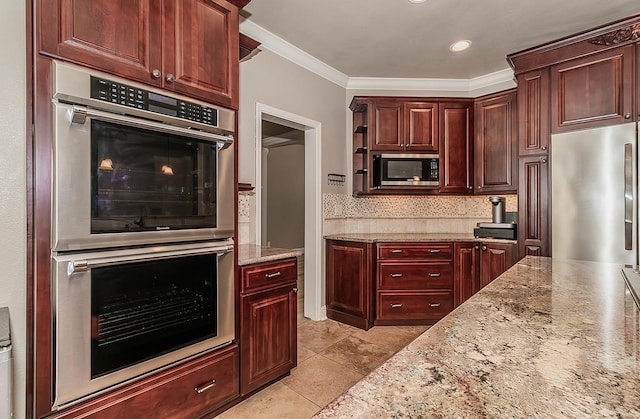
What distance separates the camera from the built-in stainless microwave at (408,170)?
3.48m

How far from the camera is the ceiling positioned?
2.39 meters

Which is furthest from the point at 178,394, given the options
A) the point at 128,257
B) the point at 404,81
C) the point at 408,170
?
the point at 404,81

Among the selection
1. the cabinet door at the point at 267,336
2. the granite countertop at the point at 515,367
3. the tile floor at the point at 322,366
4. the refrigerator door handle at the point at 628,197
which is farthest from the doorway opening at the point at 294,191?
the refrigerator door handle at the point at 628,197

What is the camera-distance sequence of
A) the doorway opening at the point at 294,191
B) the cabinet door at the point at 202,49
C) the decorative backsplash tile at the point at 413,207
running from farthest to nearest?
the decorative backsplash tile at the point at 413,207, the doorway opening at the point at 294,191, the cabinet door at the point at 202,49

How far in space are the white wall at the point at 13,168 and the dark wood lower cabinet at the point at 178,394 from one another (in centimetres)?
37

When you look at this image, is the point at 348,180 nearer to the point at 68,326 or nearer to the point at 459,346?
the point at 68,326

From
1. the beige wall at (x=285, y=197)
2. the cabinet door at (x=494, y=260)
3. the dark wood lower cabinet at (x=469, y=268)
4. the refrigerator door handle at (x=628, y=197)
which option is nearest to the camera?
the refrigerator door handle at (x=628, y=197)

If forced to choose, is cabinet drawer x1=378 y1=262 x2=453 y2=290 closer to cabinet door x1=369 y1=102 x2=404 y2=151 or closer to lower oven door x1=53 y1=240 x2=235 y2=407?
cabinet door x1=369 y1=102 x2=404 y2=151

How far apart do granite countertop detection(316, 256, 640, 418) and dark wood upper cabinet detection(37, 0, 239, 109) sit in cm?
162

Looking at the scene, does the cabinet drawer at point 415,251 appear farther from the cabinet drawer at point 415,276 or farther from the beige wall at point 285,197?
the beige wall at point 285,197

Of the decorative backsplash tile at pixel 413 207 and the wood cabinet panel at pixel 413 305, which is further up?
the decorative backsplash tile at pixel 413 207

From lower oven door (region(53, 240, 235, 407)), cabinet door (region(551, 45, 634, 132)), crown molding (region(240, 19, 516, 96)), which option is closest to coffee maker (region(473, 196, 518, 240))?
cabinet door (region(551, 45, 634, 132))

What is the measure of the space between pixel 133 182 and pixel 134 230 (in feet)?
0.72

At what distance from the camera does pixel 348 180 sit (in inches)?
151
